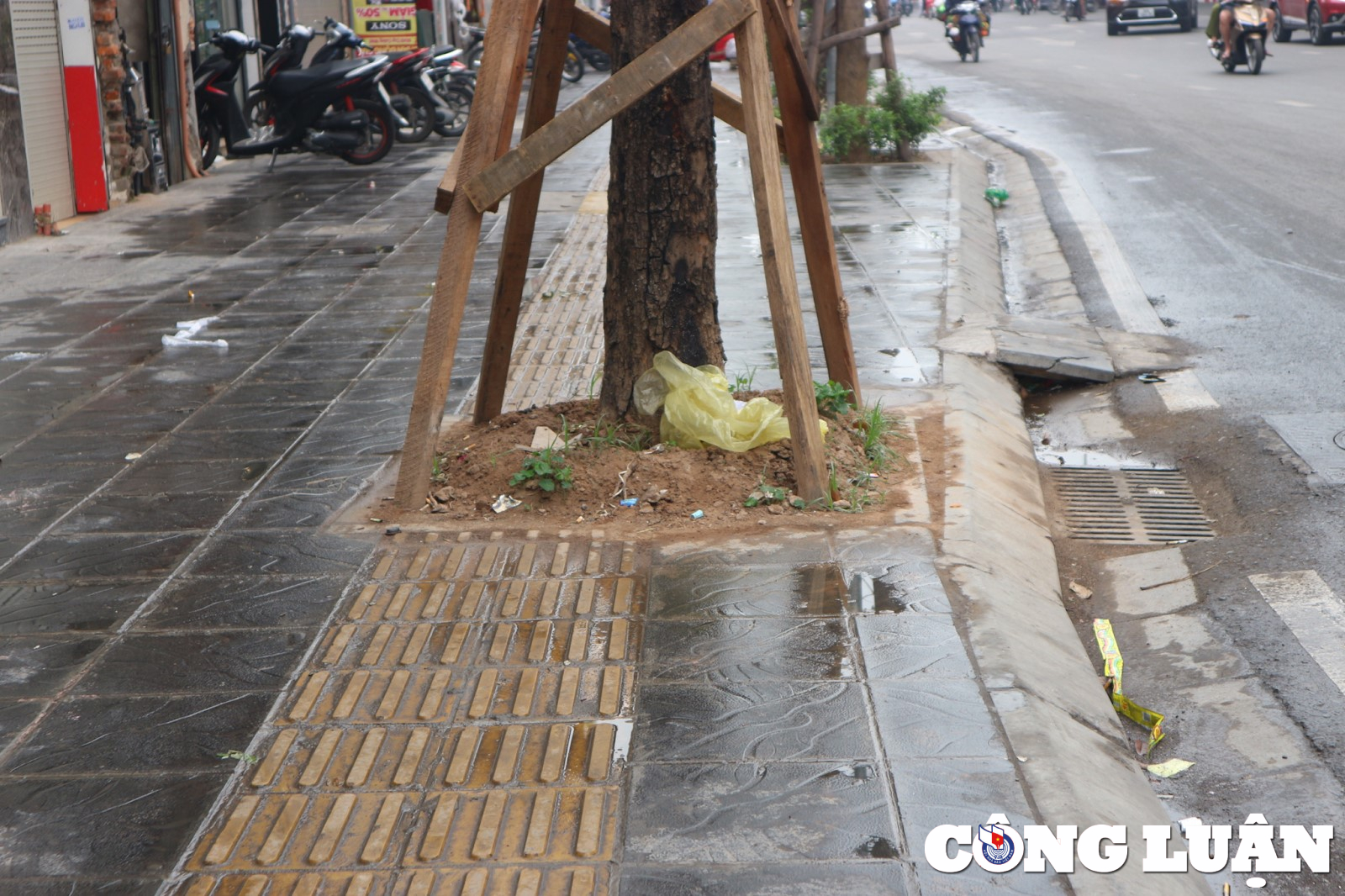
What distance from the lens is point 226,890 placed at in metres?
2.77

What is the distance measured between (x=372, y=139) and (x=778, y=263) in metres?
11.9

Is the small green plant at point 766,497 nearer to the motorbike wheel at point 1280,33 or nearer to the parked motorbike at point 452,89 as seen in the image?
the parked motorbike at point 452,89

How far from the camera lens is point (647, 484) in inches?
198

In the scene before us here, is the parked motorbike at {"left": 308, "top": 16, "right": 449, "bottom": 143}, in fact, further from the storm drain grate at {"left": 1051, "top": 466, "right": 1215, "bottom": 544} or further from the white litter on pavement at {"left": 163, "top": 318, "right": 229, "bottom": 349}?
the storm drain grate at {"left": 1051, "top": 466, "right": 1215, "bottom": 544}

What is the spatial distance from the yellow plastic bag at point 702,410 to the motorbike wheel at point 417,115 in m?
12.3

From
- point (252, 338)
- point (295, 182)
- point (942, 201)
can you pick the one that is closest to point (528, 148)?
point (252, 338)

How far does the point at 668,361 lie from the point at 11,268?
666cm

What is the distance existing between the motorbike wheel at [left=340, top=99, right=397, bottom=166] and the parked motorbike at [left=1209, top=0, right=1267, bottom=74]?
1497cm

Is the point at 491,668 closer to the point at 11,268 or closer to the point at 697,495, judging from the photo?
the point at 697,495

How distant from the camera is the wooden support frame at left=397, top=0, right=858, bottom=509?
4.64 meters

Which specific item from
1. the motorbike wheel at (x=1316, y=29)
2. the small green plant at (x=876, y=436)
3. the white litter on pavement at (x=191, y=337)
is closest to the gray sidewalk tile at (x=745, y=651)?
the small green plant at (x=876, y=436)

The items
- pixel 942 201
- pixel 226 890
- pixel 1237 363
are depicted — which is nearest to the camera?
pixel 226 890

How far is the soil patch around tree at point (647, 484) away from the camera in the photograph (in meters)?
4.85

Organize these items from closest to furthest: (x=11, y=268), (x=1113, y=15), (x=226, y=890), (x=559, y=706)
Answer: (x=226, y=890)
(x=559, y=706)
(x=11, y=268)
(x=1113, y=15)
